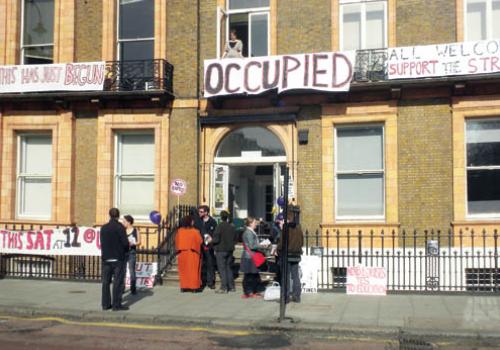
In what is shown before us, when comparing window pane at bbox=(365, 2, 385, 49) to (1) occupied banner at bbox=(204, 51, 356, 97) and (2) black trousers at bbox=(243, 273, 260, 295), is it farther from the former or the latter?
(2) black trousers at bbox=(243, 273, 260, 295)

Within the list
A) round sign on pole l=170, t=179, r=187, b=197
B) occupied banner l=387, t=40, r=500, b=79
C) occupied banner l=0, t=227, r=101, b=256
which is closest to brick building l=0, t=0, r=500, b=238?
occupied banner l=387, t=40, r=500, b=79

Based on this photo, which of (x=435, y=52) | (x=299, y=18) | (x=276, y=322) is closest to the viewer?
(x=276, y=322)

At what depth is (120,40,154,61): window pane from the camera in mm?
18078

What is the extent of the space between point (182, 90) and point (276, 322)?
8.73 m

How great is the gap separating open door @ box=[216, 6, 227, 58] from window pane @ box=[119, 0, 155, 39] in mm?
2258

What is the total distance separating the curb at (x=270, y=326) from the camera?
974 cm

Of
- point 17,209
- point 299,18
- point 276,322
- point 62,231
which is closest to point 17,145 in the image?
point 17,209

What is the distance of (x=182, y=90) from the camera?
684 inches

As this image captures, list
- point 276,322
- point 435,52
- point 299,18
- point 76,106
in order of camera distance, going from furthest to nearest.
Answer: point 76,106 → point 299,18 → point 435,52 → point 276,322

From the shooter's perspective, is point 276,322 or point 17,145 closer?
point 276,322

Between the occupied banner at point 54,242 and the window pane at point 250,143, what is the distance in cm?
438

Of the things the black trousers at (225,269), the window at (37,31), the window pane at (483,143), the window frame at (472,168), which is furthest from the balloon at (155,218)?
the window pane at (483,143)

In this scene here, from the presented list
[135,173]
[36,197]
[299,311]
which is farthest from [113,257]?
[36,197]

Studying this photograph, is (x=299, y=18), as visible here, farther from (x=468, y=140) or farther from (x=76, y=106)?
(x=76, y=106)
